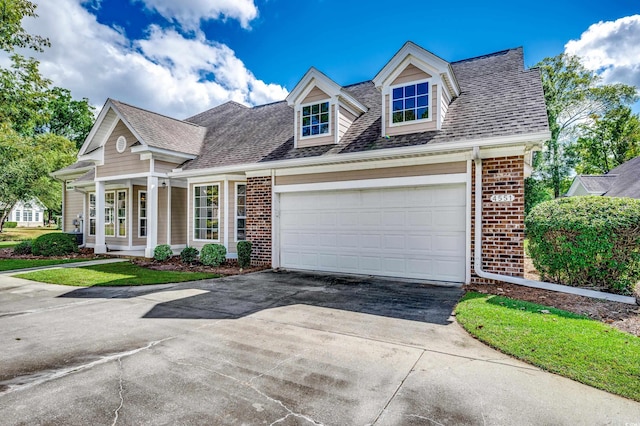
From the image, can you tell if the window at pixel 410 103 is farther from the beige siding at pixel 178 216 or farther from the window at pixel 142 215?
the window at pixel 142 215

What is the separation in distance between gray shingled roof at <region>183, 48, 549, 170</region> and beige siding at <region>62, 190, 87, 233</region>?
29.8 ft

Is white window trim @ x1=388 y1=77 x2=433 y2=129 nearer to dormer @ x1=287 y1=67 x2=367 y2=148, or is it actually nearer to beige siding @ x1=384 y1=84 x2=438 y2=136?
beige siding @ x1=384 y1=84 x2=438 y2=136

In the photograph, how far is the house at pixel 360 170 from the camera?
293 inches

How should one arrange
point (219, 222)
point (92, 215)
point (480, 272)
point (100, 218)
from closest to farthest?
point (480, 272) → point (219, 222) → point (100, 218) → point (92, 215)

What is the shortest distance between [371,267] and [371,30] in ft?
25.8

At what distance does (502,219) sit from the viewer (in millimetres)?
7184

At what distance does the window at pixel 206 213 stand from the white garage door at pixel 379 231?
10.4 ft

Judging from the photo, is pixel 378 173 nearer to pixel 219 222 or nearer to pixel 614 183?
pixel 219 222

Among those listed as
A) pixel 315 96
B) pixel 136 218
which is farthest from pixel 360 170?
pixel 136 218

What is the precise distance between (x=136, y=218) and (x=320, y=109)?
9.68 m

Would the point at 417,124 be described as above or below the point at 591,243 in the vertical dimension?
above

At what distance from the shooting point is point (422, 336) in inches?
180

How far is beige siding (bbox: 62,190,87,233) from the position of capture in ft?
59.6

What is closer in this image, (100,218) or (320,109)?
(320,109)
